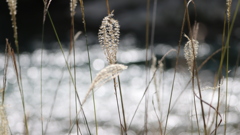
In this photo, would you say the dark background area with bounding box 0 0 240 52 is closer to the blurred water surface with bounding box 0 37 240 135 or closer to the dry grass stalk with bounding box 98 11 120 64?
the blurred water surface with bounding box 0 37 240 135

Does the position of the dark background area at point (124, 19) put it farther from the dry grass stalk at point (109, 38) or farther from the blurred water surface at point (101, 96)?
the dry grass stalk at point (109, 38)

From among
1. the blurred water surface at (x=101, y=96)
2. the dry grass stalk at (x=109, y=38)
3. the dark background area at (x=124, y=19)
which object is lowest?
the blurred water surface at (x=101, y=96)

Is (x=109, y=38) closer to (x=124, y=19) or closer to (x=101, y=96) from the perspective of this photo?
(x=101, y=96)

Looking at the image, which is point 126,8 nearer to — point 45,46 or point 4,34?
point 45,46

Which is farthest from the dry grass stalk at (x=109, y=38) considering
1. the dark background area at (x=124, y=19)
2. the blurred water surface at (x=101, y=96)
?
the dark background area at (x=124, y=19)

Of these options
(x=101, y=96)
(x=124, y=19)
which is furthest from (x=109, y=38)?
(x=124, y=19)
